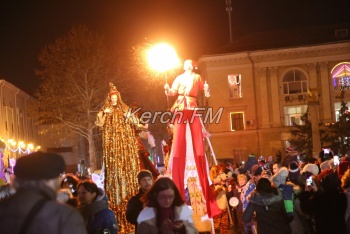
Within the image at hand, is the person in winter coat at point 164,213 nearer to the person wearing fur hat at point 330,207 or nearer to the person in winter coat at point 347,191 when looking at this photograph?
A: the person wearing fur hat at point 330,207

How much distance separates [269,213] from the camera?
8766 millimetres

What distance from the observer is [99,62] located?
4253cm

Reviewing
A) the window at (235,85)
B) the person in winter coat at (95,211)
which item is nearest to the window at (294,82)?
the window at (235,85)

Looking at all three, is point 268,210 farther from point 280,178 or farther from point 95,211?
point 95,211

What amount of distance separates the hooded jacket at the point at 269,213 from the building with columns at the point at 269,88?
47.2 meters

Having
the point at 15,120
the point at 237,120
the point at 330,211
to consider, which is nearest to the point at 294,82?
the point at 237,120

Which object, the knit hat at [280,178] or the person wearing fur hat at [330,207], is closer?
the person wearing fur hat at [330,207]

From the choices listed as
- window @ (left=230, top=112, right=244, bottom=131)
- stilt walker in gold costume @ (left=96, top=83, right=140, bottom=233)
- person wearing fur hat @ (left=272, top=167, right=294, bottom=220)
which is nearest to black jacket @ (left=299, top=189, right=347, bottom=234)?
person wearing fur hat @ (left=272, top=167, right=294, bottom=220)

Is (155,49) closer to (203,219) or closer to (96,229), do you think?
(203,219)

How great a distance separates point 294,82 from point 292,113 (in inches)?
108

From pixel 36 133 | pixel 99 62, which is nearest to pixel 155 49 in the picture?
pixel 99 62

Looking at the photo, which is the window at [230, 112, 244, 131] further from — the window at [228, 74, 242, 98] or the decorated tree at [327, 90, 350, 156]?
the decorated tree at [327, 90, 350, 156]

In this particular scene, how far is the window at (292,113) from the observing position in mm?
57062

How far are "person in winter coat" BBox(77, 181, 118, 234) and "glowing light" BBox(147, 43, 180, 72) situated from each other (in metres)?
6.09
